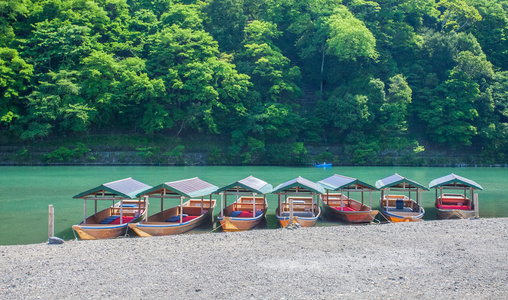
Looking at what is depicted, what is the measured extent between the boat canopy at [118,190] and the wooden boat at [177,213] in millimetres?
393

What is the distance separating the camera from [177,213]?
18422mm

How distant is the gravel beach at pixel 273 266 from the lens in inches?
373

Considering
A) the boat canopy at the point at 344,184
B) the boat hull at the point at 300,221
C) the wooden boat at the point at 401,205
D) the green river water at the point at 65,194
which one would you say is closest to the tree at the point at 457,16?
the green river water at the point at 65,194

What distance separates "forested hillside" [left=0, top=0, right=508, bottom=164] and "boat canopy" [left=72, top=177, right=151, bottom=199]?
2799 centimetres

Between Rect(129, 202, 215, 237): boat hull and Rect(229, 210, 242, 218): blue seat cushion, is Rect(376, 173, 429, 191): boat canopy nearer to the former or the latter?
Rect(229, 210, 242, 218): blue seat cushion

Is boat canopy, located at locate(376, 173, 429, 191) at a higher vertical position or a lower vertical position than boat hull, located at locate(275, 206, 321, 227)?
higher

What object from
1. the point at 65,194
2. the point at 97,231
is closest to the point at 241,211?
the point at 97,231

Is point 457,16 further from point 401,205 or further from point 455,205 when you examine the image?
point 401,205

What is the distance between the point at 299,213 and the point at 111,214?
25.4ft

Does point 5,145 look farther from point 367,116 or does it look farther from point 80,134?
point 367,116

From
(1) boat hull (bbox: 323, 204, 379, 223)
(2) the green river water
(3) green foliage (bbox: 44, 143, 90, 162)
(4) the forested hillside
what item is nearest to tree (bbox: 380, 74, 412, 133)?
(4) the forested hillside

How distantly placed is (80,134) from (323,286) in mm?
41296

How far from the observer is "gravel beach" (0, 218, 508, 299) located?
9.48 metres

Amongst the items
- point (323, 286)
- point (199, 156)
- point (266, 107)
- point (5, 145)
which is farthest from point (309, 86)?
point (323, 286)
